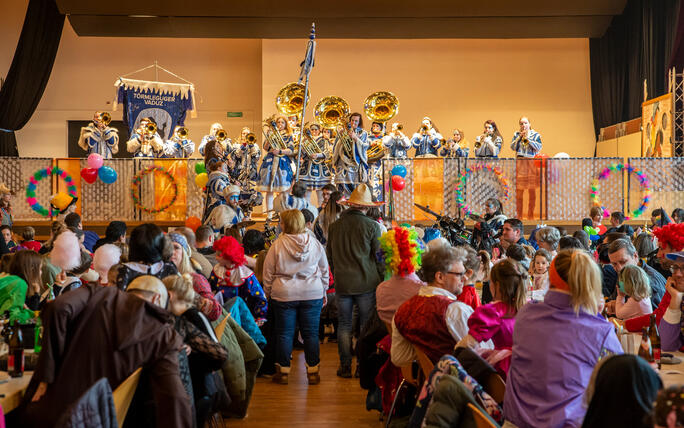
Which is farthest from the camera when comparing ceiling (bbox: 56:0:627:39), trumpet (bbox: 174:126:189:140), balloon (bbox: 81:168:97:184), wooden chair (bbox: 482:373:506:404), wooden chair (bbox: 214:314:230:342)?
ceiling (bbox: 56:0:627:39)

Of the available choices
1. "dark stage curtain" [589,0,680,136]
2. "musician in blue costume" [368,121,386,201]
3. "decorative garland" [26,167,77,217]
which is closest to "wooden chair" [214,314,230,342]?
"musician in blue costume" [368,121,386,201]

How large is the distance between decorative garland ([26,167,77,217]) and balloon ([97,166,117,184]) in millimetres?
502

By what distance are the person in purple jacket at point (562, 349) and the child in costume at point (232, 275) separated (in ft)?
8.98

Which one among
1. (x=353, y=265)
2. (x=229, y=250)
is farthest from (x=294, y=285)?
(x=229, y=250)

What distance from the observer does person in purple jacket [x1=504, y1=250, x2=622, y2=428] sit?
8.80ft

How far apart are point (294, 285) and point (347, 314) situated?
1.67 feet

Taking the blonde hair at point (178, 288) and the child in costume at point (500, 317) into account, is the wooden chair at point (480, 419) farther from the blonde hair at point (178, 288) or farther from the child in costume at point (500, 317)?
the blonde hair at point (178, 288)

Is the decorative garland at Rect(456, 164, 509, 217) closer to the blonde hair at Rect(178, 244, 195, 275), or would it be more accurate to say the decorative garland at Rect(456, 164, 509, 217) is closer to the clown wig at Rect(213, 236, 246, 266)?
the clown wig at Rect(213, 236, 246, 266)

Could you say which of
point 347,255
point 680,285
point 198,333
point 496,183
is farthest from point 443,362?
point 496,183

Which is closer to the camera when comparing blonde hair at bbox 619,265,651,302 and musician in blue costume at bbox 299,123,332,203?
blonde hair at bbox 619,265,651,302

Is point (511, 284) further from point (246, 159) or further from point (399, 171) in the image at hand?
point (246, 159)

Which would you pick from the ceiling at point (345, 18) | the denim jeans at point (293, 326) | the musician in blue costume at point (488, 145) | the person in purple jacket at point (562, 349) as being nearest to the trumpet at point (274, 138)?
the musician in blue costume at point (488, 145)

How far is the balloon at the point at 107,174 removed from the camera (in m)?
12.8

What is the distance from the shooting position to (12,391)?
119 inches
